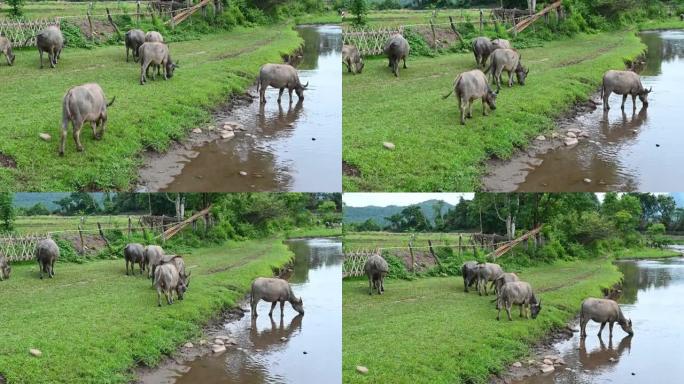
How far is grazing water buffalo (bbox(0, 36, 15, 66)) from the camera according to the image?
17875 mm

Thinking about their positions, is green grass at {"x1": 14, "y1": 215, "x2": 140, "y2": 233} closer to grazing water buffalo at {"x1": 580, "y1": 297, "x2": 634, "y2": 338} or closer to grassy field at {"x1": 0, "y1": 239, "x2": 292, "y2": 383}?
grassy field at {"x1": 0, "y1": 239, "x2": 292, "y2": 383}

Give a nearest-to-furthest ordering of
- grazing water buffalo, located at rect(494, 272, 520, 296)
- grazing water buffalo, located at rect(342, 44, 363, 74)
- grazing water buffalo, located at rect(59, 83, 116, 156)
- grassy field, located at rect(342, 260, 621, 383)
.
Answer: grassy field, located at rect(342, 260, 621, 383) < grazing water buffalo, located at rect(59, 83, 116, 156) < grazing water buffalo, located at rect(494, 272, 520, 296) < grazing water buffalo, located at rect(342, 44, 363, 74)

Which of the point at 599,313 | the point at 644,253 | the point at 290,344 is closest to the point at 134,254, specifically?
the point at 290,344

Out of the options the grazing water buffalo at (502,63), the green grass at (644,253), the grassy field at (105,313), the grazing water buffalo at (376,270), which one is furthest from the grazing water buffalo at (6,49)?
the green grass at (644,253)

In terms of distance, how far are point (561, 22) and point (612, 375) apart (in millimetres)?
10835

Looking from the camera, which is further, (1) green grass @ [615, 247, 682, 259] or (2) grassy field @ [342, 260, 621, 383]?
(1) green grass @ [615, 247, 682, 259]

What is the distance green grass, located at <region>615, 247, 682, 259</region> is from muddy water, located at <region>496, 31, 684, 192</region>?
3373mm

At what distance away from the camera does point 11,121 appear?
13992 millimetres

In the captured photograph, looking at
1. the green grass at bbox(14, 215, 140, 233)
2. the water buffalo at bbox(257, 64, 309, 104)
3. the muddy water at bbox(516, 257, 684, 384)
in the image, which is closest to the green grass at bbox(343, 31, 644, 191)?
the water buffalo at bbox(257, 64, 309, 104)

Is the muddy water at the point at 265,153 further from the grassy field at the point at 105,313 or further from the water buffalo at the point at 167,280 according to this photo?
the grassy field at the point at 105,313

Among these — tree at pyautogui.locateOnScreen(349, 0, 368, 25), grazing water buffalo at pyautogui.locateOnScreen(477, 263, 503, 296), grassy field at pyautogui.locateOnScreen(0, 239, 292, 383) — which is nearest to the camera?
grassy field at pyautogui.locateOnScreen(0, 239, 292, 383)

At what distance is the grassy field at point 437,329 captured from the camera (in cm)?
1180

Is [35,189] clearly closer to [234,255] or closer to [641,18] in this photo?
[234,255]

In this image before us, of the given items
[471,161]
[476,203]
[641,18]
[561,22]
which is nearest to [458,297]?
[476,203]
